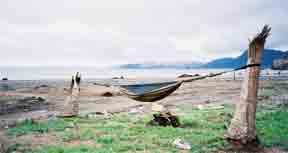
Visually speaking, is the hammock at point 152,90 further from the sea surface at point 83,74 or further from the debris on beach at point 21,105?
the sea surface at point 83,74

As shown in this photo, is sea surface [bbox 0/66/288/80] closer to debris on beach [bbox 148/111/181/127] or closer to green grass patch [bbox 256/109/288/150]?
debris on beach [bbox 148/111/181/127]

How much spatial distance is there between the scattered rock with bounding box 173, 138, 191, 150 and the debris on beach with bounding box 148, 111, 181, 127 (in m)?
1.47

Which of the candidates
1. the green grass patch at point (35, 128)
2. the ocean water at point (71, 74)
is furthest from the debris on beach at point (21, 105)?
the ocean water at point (71, 74)

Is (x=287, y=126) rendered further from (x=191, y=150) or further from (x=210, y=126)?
(x=191, y=150)

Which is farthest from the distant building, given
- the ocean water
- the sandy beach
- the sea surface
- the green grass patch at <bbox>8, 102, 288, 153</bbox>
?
the green grass patch at <bbox>8, 102, 288, 153</bbox>

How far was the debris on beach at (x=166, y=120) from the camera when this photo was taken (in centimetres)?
580

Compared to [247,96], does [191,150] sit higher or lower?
lower

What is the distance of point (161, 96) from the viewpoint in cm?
539

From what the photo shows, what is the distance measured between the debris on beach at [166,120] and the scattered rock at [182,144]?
147 cm

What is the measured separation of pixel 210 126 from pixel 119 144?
2.36 meters

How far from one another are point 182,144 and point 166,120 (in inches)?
66.1

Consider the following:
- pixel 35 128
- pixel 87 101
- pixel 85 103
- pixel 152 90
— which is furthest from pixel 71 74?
pixel 152 90

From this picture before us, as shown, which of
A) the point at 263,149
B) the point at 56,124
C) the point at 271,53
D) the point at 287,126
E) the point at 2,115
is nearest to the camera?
the point at 263,149

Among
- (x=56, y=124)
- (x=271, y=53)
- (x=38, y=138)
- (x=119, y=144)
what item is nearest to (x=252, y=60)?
(x=119, y=144)
